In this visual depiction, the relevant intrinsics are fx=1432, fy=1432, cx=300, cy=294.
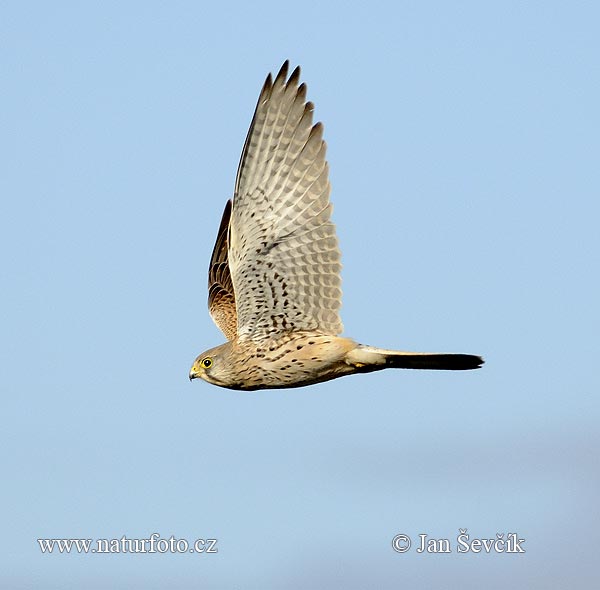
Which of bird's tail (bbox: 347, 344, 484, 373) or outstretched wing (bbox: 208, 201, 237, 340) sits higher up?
outstretched wing (bbox: 208, 201, 237, 340)

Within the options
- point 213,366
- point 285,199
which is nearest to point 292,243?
point 285,199

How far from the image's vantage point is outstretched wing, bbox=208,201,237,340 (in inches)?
600

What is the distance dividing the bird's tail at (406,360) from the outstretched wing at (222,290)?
2419mm

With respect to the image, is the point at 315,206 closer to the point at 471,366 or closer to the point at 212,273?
the point at 471,366

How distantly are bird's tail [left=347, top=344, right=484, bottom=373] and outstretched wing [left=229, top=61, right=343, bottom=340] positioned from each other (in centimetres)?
56

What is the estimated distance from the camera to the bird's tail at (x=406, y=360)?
12328 millimetres

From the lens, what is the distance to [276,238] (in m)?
12.8

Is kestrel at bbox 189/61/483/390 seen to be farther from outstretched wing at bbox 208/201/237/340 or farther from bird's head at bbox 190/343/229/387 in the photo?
outstretched wing at bbox 208/201/237/340

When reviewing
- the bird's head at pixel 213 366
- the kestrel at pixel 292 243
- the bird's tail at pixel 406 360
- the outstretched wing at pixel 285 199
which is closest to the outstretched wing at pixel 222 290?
the bird's head at pixel 213 366

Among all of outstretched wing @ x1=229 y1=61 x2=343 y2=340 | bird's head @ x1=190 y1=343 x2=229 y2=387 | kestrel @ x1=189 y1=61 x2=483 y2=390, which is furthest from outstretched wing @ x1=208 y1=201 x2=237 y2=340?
outstretched wing @ x1=229 y1=61 x2=343 y2=340

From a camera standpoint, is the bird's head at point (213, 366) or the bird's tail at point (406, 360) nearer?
the bird's tail at point (406, 360)

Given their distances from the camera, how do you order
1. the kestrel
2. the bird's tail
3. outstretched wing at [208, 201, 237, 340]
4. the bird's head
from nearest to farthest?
the bird's tail
the kestrel
the bird's head
outstretched wing at [208, 201, 237, 340]

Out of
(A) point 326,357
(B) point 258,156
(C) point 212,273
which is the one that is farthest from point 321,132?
(C) point 212,273

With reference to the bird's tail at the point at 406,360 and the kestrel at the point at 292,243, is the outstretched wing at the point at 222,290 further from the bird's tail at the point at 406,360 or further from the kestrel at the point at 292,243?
the bird's tail at the point at 406,360
